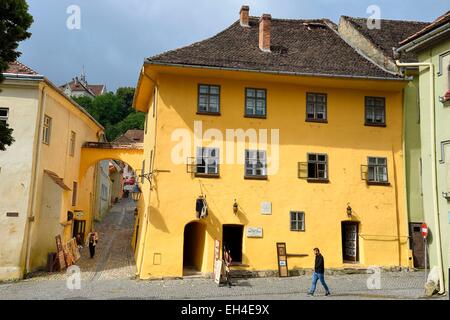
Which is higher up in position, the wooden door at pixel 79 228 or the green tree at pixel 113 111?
the green tree at pixel 113 111

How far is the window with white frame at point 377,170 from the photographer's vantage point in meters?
21.5

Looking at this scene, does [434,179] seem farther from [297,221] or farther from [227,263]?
[227,263]

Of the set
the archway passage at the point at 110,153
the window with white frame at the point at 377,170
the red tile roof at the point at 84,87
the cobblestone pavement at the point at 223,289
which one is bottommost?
the cobblestone pavement at the point at 223,289

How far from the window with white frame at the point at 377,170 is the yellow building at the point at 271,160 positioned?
0.15 feet

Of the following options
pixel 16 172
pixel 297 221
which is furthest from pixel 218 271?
pixel 16 172

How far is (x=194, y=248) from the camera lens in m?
22.1

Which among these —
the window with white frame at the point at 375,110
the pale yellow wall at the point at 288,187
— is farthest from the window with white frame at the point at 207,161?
the window with white frame at the point at 375,110

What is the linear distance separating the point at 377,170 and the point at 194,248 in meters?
9.25

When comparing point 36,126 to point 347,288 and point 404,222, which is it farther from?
point 404,222

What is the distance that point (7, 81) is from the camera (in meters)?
21.2

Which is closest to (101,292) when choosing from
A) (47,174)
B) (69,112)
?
(47,174)

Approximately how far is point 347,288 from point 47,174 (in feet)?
47.2

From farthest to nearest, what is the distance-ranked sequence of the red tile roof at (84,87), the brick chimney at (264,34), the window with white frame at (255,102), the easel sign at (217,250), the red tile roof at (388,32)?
the red tile roof at (84,87), the red tile roof at (388,32), the brick chimney at (264,34), the window with white frame at (255,102), the easel sign at (217,250)

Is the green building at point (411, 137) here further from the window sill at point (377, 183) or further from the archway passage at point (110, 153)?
the archway passage at point (110, 153)
